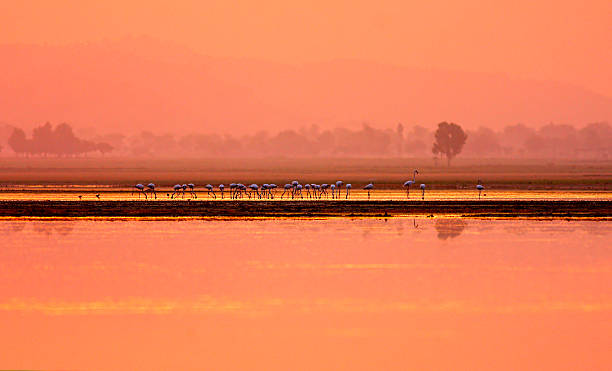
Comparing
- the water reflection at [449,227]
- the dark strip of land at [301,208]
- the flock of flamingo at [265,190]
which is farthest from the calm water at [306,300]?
the flock of flamingo at [265,190]

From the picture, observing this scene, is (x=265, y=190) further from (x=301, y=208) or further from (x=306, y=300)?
(x=306, y=300)

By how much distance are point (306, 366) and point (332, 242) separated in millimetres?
19180

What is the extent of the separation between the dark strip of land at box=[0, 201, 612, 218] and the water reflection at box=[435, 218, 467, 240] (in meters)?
4.06

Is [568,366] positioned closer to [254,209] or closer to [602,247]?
[602,247]

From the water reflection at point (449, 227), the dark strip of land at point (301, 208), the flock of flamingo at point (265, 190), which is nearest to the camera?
the water reflection at point (449, 227)

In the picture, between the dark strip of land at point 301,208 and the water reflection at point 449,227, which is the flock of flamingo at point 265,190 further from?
the water reflection at point 449,227

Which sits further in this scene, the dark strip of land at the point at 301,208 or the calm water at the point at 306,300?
the dark strip of land at the point at 301,208

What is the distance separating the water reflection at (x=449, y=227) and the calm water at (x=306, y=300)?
54 cm

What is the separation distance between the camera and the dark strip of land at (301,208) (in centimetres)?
5122

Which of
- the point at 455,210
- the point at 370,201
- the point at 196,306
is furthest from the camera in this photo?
the point at 370,201

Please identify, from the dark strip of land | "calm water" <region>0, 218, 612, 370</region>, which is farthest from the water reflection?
the dark strip of land

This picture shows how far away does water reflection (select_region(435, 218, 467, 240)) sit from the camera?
3988cm

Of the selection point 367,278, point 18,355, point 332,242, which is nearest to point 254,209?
point 332,242

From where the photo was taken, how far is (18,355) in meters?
19.0
